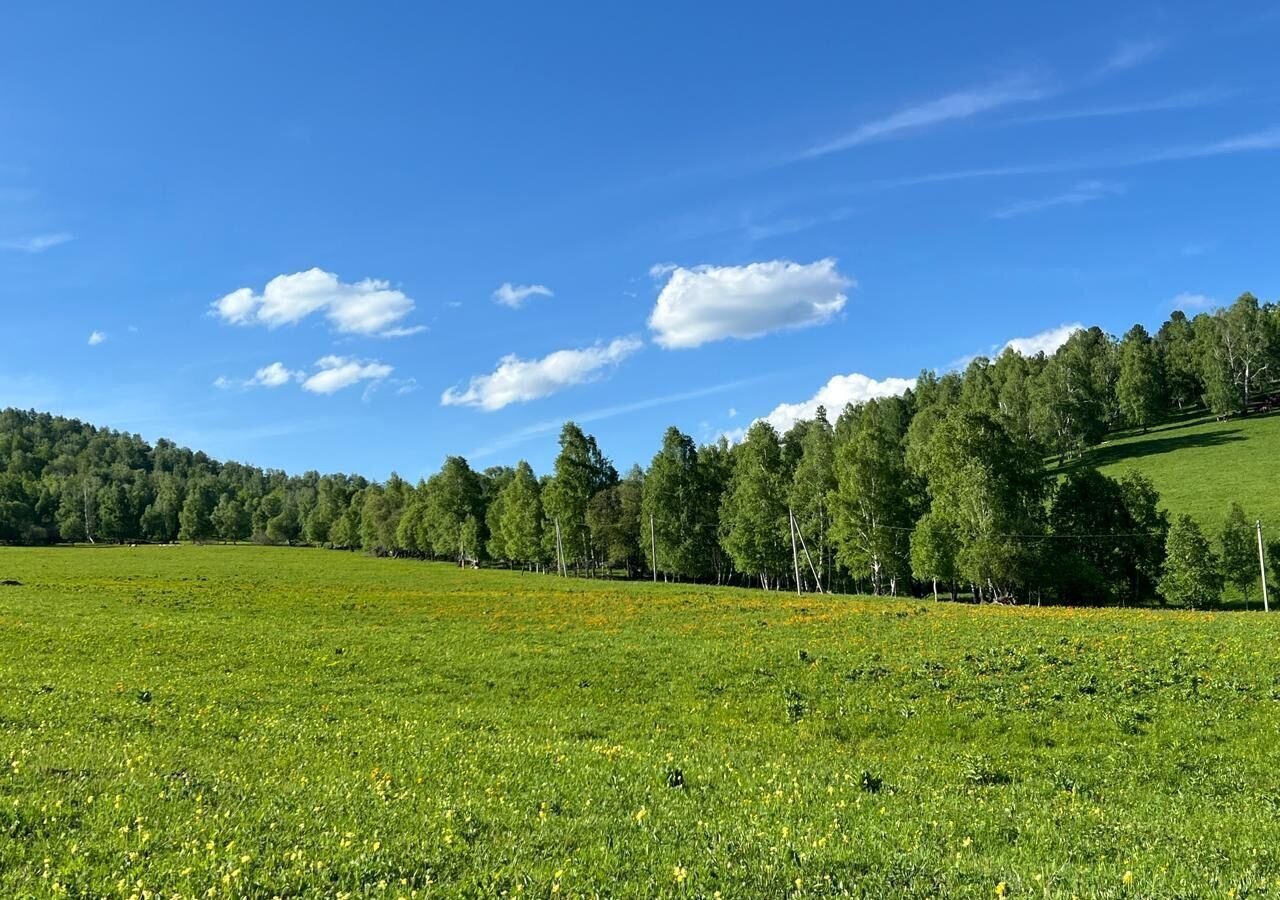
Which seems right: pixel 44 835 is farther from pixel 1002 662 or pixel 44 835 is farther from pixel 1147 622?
pixel 1147 622

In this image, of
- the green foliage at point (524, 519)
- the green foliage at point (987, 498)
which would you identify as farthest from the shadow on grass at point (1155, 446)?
the green foliage at point (524, 519)

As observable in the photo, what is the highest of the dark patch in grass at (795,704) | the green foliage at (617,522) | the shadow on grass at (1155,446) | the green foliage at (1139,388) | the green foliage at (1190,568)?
the green foliage at (1139,388)

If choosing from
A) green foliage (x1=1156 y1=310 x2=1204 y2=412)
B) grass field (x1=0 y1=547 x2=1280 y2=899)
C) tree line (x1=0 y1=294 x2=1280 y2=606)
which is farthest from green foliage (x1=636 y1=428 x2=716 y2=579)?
green foliage (x1=1156 y1=310 x2=1204 y2=412)

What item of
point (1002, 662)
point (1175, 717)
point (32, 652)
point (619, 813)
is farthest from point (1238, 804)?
point (32, 652)

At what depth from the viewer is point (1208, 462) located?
108m

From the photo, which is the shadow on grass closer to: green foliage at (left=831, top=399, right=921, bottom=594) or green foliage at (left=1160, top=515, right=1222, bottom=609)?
green foliage at (left=1160, top=515, right=1222, bottom=609)

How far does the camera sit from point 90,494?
642 ft

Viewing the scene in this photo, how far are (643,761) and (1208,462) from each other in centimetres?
12499

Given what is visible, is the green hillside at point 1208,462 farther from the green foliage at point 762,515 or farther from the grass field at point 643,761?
the grass field at point 643,761

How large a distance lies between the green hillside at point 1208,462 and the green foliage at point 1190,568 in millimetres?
12258

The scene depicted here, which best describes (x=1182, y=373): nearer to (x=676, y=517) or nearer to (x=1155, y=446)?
(x=1155, y=446)

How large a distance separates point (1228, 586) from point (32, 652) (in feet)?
314

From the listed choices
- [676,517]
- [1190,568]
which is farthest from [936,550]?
[676,517]

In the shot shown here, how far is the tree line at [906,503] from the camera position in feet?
244
